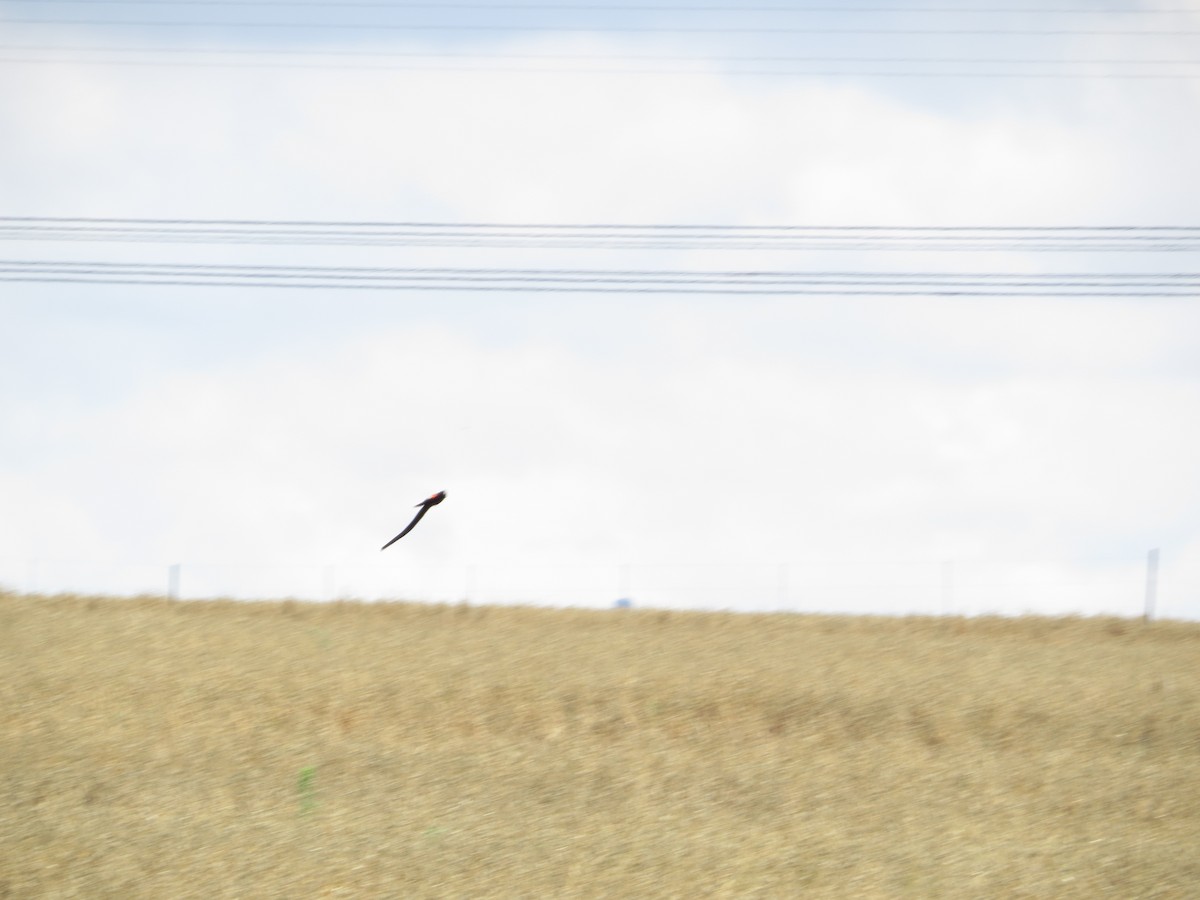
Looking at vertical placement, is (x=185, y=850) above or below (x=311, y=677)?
below

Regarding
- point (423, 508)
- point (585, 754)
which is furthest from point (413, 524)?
point (585, 754)

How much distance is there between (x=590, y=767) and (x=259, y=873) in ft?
25.1

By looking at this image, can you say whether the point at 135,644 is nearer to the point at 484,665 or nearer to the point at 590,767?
the point at 484,665

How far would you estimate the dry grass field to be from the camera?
17281 millimetres

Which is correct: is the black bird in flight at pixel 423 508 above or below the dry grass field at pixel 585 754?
above

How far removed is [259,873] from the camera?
54.4 feet

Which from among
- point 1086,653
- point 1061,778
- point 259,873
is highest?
point 1086,653

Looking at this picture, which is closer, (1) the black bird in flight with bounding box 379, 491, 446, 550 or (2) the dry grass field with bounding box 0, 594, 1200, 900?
(1) the black bird in flight with bounding box 379, 491, 446, 550

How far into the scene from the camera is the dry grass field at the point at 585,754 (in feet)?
56.7

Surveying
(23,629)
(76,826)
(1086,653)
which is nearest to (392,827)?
(76,826)

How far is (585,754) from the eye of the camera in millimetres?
24219

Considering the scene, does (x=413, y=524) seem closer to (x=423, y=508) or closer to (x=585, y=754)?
(x=423, y=508)

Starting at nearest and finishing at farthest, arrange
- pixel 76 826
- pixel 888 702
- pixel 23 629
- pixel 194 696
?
pixel 76 826, pixel 194 696, pixel 888 702, pixel 23 629

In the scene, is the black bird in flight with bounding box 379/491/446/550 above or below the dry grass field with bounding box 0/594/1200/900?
above
